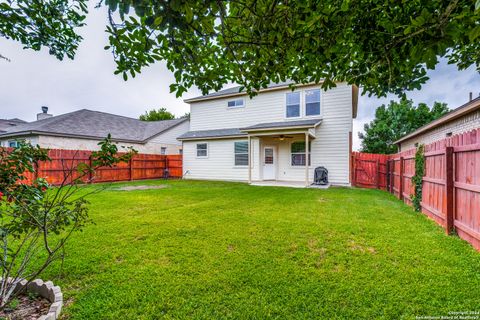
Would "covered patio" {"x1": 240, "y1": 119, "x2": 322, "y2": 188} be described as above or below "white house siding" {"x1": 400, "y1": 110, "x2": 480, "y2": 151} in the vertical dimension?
below

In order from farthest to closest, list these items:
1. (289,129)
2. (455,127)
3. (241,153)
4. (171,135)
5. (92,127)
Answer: (171,135) → (92,127) → (241,153) → (289,129) → (455,127)

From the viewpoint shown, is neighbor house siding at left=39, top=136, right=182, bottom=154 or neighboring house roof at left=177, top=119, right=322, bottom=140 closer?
neighboring house roof at left=177, top=119, right=322, bottom=140

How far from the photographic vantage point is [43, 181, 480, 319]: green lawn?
6.82 ft

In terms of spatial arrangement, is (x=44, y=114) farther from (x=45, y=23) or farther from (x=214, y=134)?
(x=45, y=23)

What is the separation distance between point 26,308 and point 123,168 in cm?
1231

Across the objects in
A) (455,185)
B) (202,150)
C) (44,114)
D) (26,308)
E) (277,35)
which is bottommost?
(26,308)

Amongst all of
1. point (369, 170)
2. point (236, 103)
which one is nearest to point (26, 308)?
point (369, 170)

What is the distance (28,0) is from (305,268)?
14.7 feet

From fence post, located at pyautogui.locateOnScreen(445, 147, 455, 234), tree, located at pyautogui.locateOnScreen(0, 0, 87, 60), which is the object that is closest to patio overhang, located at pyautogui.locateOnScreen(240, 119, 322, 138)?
fence post, located at pyautogui.locateOnScreen(445, 147, 455, 234)

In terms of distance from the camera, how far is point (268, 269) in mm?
2770

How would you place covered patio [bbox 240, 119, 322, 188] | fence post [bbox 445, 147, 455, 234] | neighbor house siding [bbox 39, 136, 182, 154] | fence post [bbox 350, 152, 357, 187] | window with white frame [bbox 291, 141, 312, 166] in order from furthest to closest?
neighbor house siding [bbox 39, 136, 182, 154]
window with white frame [bbox 291, 141, 312, 166]
covered patio [bbox 240, 119, 322, 188]
fence post [bbox 350, 152, 357, 187]
fence post [bbox 445, 147, 455, 234]

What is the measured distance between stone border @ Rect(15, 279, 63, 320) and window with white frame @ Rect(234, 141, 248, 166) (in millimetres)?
10780

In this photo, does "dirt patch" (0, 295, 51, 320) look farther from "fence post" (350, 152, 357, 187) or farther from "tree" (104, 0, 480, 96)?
"fence post" (350, 152, 357, 187)

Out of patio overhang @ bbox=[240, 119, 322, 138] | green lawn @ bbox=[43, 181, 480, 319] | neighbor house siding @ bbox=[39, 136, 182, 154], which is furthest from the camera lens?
neighbor house siding @ bbox=[39, 136, 182, 154]
